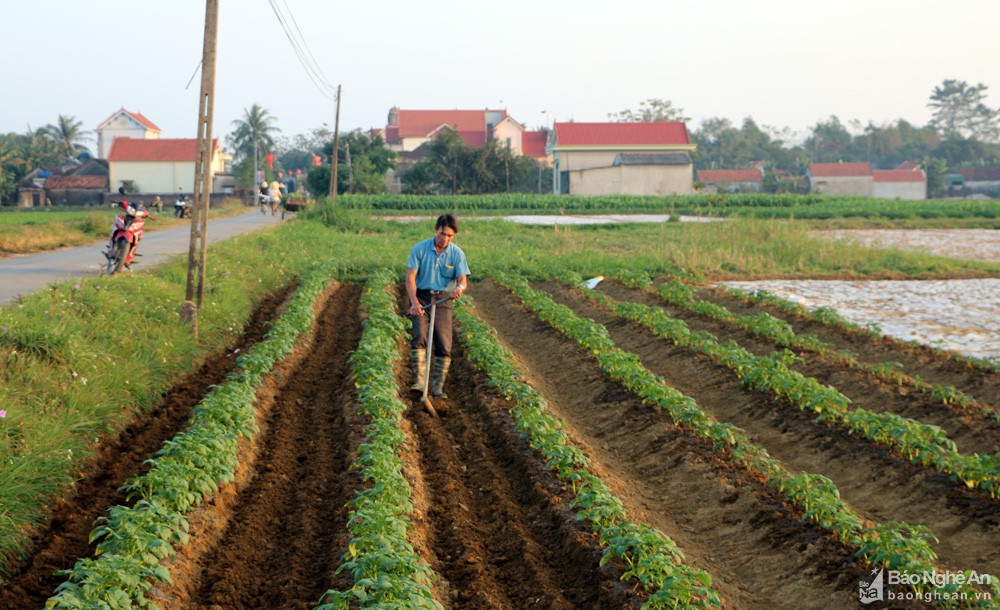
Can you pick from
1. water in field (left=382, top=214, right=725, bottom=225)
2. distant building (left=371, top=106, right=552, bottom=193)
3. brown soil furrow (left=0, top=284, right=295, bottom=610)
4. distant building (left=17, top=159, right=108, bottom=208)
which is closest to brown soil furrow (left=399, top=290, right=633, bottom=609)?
brown soil furrow (left=0, top=284, right=295, bottom=610)

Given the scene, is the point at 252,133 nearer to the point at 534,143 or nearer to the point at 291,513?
the point at 534,143

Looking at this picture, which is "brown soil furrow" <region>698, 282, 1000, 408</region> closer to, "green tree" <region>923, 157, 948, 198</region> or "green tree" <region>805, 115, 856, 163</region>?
"green tree" <region>923, 157, 948, 198</region>

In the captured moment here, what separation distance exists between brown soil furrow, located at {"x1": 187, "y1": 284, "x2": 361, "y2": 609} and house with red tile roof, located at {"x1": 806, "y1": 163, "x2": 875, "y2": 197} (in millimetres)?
80965

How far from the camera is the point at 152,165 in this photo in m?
73.6

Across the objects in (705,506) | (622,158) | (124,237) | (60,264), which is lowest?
(705,506)

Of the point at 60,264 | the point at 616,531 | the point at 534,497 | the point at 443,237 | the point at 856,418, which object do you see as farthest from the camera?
the point at 60,264

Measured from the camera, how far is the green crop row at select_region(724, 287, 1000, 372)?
10.1 m

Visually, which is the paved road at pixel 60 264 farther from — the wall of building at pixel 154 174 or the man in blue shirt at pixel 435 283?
the wall of building at pixel 154 174

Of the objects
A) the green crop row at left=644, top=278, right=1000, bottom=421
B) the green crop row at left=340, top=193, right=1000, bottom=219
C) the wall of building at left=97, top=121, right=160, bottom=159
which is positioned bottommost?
the green crop row at left=644, top=278, right=1000, bottom=421

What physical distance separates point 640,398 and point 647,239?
2159cm

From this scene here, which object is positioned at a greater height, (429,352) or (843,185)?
(843,185)

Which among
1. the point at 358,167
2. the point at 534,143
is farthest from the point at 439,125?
the point at 358,167

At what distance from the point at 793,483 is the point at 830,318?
765 centimetres

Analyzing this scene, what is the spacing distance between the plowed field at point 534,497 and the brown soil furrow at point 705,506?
1 cm
